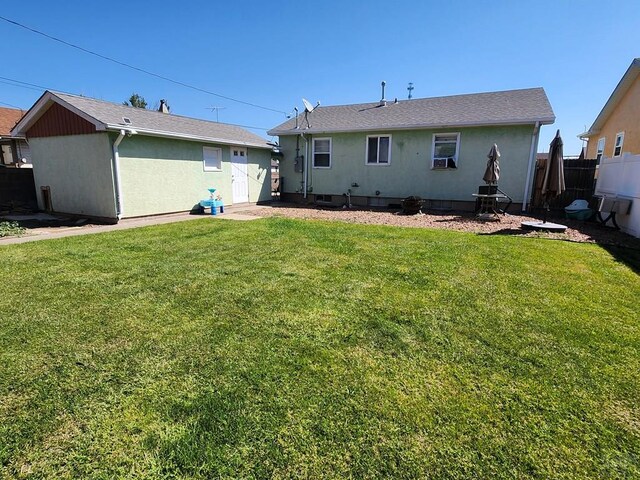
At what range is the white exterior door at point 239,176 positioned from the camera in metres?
14.0

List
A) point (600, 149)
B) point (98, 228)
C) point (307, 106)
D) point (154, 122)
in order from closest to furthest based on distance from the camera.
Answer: point (98, 228) < point (154, 122) < point (600, 149) < point (307, 106)

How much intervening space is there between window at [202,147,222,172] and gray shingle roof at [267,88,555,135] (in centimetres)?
358

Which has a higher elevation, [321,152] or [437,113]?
[437,113]

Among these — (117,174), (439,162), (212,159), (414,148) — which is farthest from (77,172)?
(439,162)

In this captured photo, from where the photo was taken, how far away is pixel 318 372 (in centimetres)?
253

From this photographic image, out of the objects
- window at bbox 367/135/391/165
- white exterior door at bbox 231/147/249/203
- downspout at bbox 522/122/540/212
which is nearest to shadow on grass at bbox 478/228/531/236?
downspout at bbox 522/122/540/212

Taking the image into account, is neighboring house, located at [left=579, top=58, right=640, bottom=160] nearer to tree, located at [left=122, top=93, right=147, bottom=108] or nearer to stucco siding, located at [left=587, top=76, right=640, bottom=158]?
stucco siding, located at [left=587, top=76, right=640, bottom=158]

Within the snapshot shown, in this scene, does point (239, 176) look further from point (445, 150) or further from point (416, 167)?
point (445, 150)

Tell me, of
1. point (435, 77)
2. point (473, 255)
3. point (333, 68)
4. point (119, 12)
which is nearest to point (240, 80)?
point (333, 68)

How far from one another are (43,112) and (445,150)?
14.4 m

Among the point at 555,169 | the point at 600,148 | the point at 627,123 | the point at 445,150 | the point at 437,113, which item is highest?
the point at 437,113

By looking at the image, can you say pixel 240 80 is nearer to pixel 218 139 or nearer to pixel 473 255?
pixel 218 139

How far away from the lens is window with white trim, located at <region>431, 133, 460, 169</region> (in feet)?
41.5

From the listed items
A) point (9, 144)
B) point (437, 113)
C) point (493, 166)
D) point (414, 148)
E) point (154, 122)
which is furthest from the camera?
point (9, 144)
